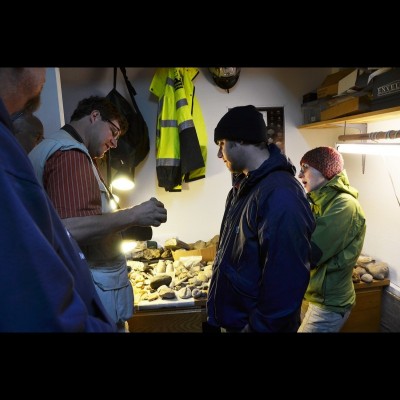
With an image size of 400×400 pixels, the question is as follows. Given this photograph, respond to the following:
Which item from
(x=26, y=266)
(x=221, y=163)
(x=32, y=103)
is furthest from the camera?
(x=221, y=163)

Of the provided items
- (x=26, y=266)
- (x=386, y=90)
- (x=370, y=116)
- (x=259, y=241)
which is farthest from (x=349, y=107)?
(x=26, y=266)

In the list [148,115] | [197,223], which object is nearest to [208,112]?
[148,115]

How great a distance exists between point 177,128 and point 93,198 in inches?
55.4

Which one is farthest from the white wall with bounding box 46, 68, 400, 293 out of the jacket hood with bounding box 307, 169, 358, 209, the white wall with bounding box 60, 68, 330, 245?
the jacket hood with bounding box 307, 169, 358, 209

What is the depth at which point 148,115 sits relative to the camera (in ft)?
8.80

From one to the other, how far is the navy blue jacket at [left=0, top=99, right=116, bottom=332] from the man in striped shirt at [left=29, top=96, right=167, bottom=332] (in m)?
0.65

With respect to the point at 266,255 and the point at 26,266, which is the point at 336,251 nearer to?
the point at 266,255

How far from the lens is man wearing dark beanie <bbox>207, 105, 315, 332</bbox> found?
1161 mm

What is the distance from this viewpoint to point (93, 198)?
1.20m

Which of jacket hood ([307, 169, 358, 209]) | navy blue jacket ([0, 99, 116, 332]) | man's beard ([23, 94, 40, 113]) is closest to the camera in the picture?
navy blue jacket ([0, 99, 116, 332])

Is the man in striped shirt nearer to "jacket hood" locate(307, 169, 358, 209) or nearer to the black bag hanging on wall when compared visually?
the black bag hanging on wall

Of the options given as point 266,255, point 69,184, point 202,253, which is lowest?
point 202,253

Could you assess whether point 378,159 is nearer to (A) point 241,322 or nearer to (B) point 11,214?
(A) point 241,322
